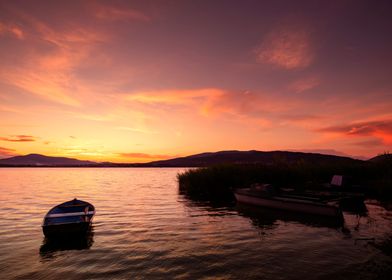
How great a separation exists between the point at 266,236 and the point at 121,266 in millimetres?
7972

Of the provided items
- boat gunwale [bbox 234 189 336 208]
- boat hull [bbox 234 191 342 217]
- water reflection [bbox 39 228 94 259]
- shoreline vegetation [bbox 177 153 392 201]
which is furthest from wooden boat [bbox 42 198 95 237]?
shoreline vegetation [bbox 177 153 392 201]

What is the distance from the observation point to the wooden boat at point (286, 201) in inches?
749

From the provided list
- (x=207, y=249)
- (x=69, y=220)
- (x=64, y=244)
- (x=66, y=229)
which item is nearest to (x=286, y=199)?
(x=207, y=249)

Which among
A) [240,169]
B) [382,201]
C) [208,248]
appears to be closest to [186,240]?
[208,248]

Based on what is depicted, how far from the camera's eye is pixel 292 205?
70.7ft

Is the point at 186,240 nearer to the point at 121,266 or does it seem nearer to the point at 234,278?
the point at 121,266

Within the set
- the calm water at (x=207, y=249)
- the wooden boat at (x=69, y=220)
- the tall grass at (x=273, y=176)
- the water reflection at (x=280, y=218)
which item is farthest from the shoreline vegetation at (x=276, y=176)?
the wooden boat at (x=69, y=220)

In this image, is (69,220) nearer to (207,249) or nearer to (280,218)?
A: (207,249)

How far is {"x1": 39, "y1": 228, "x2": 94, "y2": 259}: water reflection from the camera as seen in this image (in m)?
13.4

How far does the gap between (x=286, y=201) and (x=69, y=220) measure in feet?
49.7

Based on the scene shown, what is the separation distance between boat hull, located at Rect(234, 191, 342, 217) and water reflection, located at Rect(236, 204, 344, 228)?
32 cm

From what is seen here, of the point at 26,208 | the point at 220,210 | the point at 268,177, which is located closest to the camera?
the point at 220,210

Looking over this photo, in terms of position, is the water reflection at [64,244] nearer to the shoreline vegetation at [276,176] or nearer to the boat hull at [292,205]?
the boat hull at [292,205]

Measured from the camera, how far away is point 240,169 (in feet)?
125
